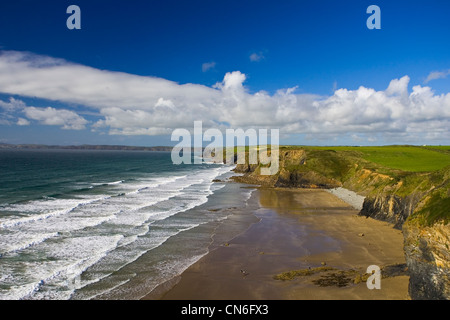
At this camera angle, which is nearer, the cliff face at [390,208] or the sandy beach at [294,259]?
the sandy beach at [294,259]

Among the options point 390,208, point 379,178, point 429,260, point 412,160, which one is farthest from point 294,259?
point 412,160

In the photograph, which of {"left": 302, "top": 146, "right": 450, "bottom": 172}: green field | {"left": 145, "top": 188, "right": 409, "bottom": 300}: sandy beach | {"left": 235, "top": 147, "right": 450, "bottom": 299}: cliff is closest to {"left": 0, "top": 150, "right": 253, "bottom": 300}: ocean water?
{"left": 145, "top": 188, "right": 409, "bottom": 300}: sandy beach

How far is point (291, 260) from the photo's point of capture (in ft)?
66.2

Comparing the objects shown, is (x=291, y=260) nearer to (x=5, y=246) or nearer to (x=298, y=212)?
(x=298, y=212)

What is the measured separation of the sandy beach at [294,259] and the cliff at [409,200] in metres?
1.71

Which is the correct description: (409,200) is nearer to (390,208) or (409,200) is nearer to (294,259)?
(390,208)

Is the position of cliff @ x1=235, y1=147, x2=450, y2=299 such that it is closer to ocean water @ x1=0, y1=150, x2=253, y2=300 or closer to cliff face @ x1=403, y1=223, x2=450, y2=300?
cliff face @ x1=403, y1=223, x2=450, y2=300

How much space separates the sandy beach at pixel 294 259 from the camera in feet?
49.1

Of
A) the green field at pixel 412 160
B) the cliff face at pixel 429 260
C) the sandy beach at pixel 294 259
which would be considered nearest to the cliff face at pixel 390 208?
the sandy beach at pixel 294 259

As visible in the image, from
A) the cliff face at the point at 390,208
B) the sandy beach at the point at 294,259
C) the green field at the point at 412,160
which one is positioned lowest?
the sandy beach at the point at 294,259

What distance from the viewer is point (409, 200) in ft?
83.8

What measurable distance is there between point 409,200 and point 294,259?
41.2ft

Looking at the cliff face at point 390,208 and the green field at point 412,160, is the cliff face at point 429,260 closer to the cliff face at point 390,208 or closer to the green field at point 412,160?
the cliff face at point 390,208

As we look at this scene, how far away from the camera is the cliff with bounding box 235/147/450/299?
11.8 meters
